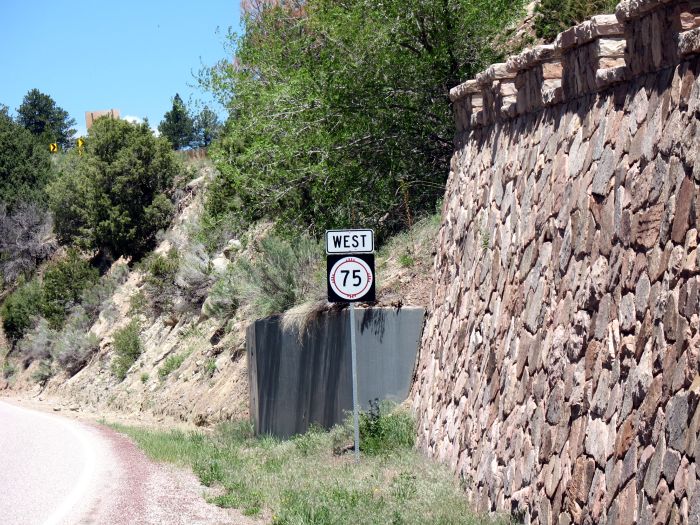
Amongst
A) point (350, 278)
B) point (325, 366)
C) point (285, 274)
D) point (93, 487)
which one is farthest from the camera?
point (285, 274)

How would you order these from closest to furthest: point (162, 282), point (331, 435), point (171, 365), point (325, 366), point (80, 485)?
1. point (80, 485)
2. point (331, 435)
3. point (325, 366)
4. point (171, 365)
5. point (162, 282)

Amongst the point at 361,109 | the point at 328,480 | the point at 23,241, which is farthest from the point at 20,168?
the point at 328,480

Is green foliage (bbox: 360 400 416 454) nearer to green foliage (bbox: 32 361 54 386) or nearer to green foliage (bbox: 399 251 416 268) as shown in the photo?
green foliage (bbox: 399 251 416 268)

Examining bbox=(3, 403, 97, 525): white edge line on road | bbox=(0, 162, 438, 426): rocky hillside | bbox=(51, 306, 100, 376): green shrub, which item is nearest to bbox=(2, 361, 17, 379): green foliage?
bbox=(0, 162, 438, 426): rocky hillside

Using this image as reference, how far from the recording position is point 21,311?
51906 millimetres

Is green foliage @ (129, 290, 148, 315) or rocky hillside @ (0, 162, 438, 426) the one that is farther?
green foliage @ (129, 290, 148, 315)

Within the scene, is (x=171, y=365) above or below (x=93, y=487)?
above

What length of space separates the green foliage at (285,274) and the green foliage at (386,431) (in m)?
5.99

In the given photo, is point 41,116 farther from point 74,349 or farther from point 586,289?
point 586,289

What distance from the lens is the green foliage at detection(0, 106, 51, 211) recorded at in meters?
63.1

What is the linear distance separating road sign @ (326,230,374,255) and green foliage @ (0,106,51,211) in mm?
52139

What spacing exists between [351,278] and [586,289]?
20.0 ft

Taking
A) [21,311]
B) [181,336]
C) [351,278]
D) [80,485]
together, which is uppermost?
[351,278]

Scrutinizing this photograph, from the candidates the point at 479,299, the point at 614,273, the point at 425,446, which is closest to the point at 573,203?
the point at 614,273
